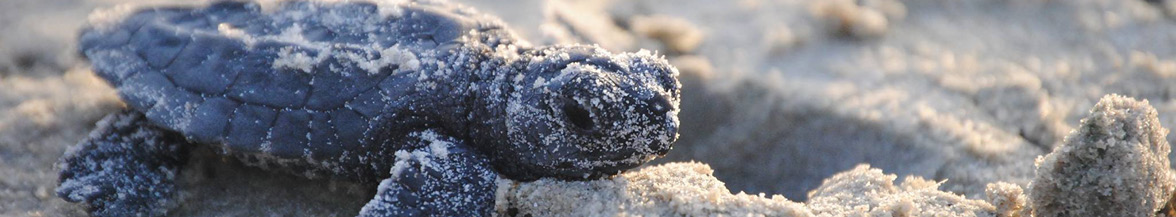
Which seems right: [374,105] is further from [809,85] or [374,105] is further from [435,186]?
[809,85]

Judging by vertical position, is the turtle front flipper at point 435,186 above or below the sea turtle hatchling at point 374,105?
below

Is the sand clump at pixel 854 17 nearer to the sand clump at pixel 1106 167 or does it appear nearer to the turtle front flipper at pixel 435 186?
the sand clump at pixel 1106 167

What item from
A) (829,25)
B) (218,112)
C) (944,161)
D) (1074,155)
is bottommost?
(1074,155)

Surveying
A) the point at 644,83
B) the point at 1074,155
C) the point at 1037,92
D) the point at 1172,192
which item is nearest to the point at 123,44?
the point at 644,83


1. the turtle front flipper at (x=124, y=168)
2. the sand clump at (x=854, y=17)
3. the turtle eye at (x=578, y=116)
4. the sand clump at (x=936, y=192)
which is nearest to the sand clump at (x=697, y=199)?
the sand clump at (x=936, y=192)

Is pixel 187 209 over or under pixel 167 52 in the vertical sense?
under

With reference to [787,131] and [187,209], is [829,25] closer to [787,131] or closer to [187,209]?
[787,131]

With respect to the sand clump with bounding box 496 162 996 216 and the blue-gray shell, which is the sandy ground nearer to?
the blue-gray shell
